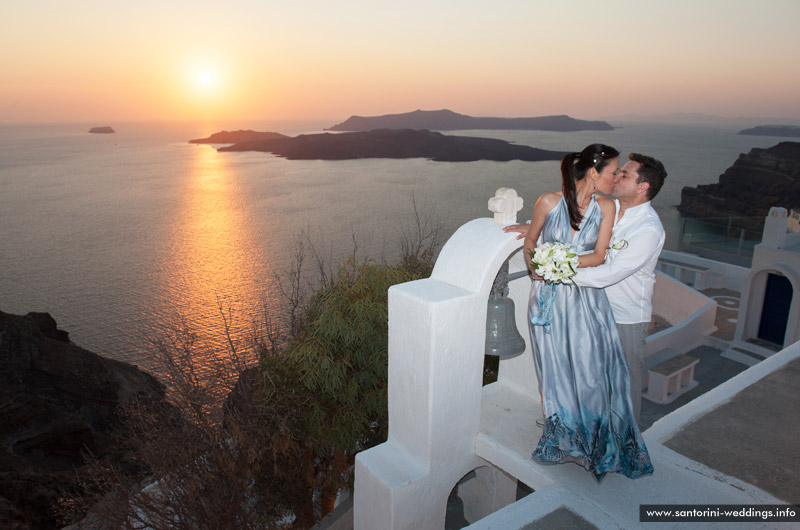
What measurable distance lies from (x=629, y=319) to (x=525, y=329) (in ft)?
3.65

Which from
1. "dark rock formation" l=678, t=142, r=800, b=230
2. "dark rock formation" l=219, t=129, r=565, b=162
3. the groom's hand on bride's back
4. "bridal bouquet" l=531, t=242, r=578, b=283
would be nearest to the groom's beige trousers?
A: "bridal bouquet" l=531, t=242, r=578, b=283

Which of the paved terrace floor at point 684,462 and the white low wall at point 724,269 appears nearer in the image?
the paved terrace floor at point 684,462

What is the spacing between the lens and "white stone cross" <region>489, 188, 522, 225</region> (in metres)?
3.41

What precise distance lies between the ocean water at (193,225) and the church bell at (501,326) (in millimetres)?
9275

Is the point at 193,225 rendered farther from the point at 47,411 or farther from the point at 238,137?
the point at 238,137

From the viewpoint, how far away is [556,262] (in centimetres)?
294

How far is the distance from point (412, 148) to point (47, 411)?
95.9 metres

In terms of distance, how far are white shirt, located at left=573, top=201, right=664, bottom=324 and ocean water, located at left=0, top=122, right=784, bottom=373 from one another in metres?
9.89

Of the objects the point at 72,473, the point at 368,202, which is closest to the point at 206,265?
the point at 368,202

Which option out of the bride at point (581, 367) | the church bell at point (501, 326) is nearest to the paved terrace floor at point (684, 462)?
the bride at point (581, 367)

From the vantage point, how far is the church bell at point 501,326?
3555mm

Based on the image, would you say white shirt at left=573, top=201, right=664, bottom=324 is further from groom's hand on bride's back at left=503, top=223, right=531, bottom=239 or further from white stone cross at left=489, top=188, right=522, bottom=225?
white stone cross at left=489, top=188, right=522, bottom=225

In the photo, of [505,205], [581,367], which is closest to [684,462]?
[581,367]

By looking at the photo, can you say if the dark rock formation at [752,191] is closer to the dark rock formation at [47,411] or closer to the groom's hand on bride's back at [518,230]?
the dark rock formation at [47,411]
